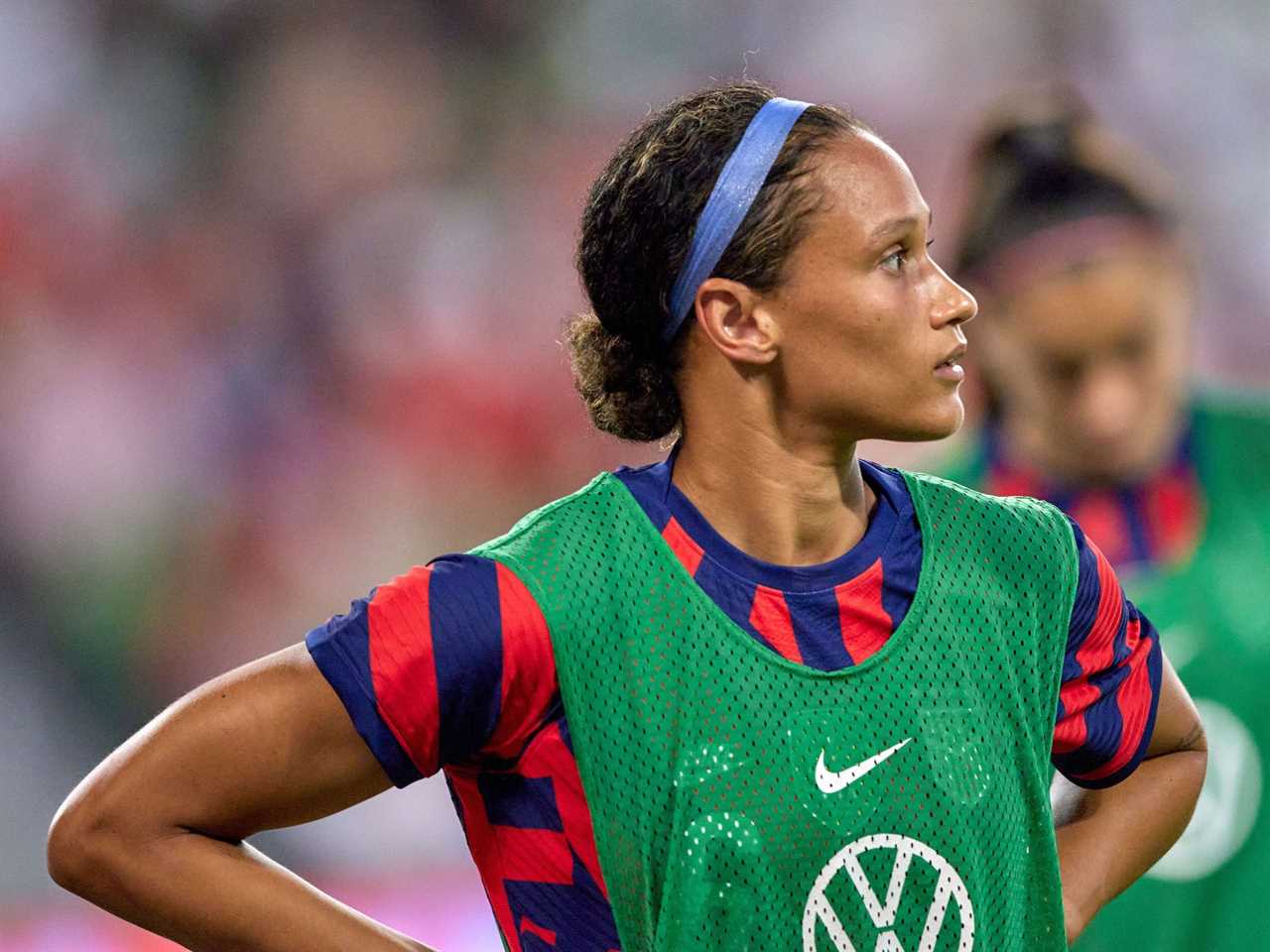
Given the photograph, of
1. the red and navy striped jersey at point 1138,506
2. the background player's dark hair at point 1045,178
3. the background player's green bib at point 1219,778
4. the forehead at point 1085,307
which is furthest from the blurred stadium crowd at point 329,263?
the background player's green bib at point 1219,778

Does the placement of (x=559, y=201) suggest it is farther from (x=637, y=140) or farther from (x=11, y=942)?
(x=637, y=140)

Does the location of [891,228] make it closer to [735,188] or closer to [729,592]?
[735,188]

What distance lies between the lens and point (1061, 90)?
3602 mm

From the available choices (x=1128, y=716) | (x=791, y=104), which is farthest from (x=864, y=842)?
(x=791, y=104)

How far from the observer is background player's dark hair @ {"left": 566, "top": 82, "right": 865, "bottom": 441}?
1.39 metres

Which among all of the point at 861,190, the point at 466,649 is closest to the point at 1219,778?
the point at 861,190

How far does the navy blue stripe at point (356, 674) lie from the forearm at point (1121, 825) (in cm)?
68

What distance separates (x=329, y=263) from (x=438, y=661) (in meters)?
2.41

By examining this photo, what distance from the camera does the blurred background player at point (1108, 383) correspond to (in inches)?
137

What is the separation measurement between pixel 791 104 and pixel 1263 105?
2.61 m

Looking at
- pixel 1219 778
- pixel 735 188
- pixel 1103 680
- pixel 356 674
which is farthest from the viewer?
pixel 1219 778

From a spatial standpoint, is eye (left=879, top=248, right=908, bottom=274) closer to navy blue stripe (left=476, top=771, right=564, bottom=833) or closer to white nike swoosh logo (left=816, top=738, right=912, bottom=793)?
white nike swoosh logo (left=816, top=738, right=912, bottom=793)

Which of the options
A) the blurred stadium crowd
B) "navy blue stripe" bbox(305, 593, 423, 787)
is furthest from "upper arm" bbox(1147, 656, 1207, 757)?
the blurred stadium crowd

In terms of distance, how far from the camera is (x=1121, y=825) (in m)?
1.61
